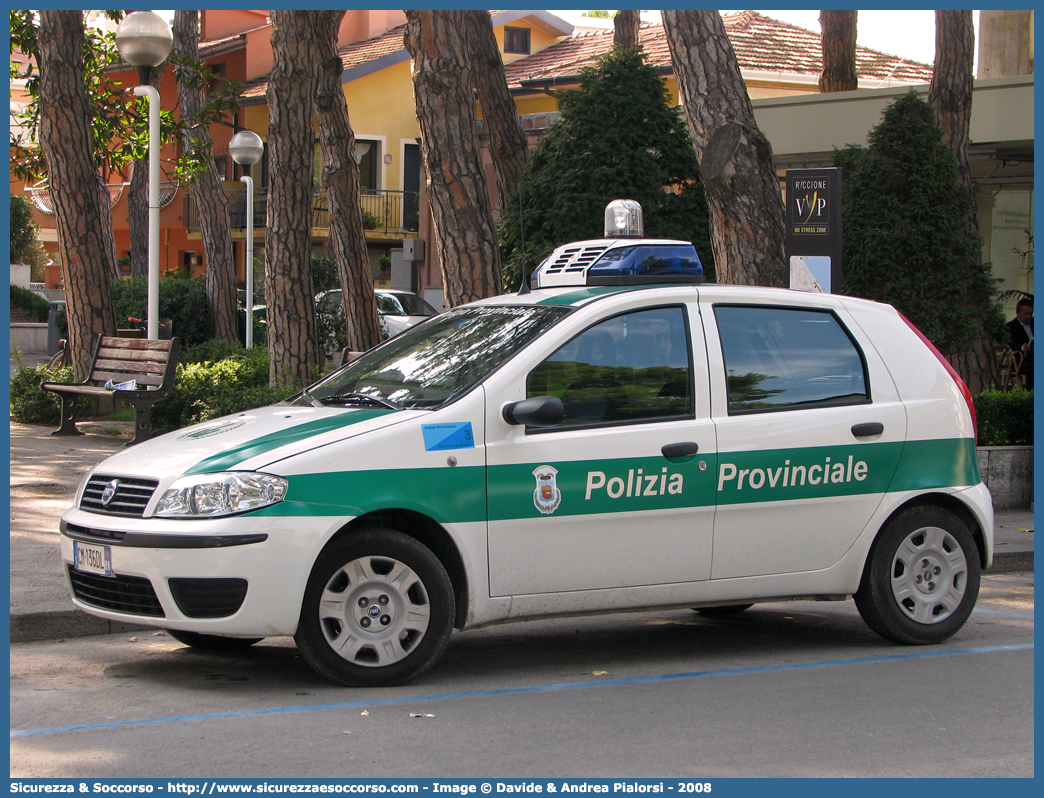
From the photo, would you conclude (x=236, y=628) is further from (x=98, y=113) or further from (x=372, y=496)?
(x=98, y=113)

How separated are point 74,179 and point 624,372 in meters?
11.2

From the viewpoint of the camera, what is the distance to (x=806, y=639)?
6977 millimetres

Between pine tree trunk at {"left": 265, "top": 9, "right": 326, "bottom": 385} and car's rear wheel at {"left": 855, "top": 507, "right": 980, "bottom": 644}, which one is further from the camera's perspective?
pine tree trunk at {"left": 265, "top": 9, "right": 326, "bottom": 385}

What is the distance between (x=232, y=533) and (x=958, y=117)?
12138 millimetres

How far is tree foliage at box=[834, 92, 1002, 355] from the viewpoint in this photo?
1272 centimetres

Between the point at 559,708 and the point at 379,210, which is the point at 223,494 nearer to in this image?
the point at 559,708

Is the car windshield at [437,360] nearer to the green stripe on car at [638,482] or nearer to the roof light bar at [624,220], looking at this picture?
the green stripe on car at [638,482]

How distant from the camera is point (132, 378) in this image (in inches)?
534

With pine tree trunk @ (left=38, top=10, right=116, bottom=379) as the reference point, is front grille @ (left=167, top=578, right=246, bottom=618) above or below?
below

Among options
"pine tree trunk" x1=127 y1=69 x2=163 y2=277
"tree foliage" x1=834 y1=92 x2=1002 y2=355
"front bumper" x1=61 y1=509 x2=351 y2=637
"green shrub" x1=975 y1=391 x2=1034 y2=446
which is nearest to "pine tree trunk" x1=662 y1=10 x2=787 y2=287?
"tree foliage" x1=834 y1=92 x2=1002 y2=355

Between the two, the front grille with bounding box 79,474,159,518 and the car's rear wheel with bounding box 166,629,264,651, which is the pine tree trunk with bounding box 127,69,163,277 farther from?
the front grille with bounding box 79,474,159,518

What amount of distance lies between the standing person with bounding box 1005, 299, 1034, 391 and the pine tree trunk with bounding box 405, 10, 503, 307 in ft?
25.3
